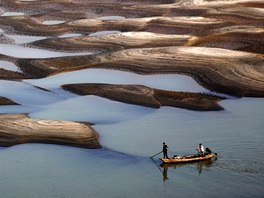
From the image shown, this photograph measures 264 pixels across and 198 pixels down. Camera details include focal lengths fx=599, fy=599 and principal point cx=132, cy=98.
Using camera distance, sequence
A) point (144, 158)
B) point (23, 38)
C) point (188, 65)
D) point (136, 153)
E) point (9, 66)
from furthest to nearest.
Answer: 1. point (23, 38)
2. point (9, 66)
3. point (188, 65)
4. point (136, 153)
5. point (144, 158)

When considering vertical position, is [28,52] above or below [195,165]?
above

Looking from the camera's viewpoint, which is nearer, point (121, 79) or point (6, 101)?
point (6, 101)

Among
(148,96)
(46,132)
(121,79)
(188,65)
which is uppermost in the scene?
(188,65)

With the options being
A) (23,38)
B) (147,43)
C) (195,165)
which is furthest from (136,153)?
(23,38)

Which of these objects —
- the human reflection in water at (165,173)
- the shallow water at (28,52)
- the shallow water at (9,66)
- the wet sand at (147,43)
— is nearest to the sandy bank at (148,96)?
the wet sand at (147,43)

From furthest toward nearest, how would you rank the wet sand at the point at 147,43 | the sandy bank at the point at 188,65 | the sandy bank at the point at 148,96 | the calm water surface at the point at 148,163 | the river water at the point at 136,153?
the sandy bank at the point at 188,65
the wet sand at the point at 147,43
the sandy bank at the point at 148,96
the river water at the point at 136,153
the calm water surface at the point at 148,163

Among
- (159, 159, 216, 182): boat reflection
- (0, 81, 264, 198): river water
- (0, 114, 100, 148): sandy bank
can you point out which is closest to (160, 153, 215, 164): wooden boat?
(159, 159, 216, 182): boat reflection

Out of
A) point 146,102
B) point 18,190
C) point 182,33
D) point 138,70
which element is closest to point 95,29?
point 182,33

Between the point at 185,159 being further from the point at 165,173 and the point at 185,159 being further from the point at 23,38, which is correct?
the point at 23,38

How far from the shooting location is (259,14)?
48.8 metres

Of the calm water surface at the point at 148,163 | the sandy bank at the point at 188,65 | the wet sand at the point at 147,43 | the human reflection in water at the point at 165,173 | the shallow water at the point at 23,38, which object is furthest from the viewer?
the shallow water at the point at 23,38

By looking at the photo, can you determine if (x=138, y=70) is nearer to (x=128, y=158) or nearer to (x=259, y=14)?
(x=128, y=158)

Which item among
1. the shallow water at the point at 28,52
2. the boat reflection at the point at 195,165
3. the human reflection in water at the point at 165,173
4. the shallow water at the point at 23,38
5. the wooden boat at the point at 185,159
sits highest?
the shallow water at the point at 23,38

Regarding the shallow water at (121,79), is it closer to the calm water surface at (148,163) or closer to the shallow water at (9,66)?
the shallow water at (9,66)
